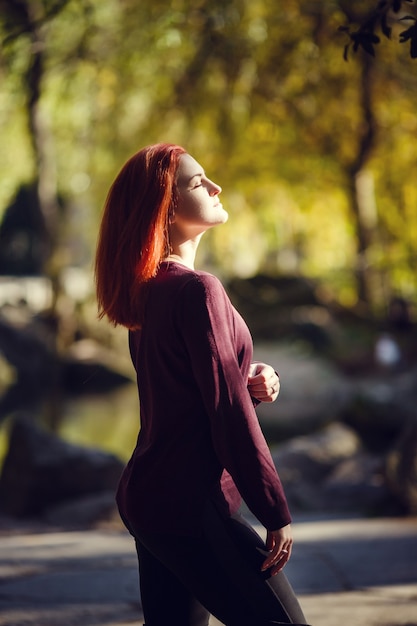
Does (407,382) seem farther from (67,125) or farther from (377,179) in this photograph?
(67,125)

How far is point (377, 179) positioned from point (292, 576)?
16.5m

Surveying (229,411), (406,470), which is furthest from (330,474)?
(229,411)

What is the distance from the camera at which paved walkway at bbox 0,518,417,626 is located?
3.91 metres

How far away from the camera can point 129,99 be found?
15258 millimetres

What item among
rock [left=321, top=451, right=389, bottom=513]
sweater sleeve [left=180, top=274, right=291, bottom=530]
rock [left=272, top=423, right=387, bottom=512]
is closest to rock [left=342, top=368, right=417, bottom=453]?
rock [left=272, top=423, right=387, bottom=512]

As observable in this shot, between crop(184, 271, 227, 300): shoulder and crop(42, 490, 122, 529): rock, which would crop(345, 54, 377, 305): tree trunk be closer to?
crop(42, 490, 122, 529): rock

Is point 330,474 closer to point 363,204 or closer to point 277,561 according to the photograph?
point 277,561

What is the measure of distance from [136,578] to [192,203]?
275 centimetres

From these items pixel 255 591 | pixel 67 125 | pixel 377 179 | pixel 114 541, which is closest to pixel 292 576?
pixel 114 541

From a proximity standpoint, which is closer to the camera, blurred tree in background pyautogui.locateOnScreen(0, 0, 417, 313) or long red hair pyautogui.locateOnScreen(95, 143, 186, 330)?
long red hair pyautogui.locateOnScreen(95, 143, 186, 330)

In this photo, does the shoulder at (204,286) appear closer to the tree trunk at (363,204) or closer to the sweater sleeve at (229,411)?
the sweater sleeve at (229,411)

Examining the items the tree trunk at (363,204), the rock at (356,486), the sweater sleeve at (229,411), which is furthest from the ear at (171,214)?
the tree trunk at (363,204)

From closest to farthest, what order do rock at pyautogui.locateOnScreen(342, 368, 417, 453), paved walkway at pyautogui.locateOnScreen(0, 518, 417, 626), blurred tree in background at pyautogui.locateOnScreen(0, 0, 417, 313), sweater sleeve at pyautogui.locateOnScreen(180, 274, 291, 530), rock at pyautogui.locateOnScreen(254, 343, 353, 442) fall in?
sweater sleeve at pyautogui.locateOnScreen(180, 274, 291, 530), paved walkway at pyautogui.locateOnScreen(0, 518, 417, 626), blurred tree in background at pyautogui.locateOnScreen(0, 0, 417, 313), rock at pyautogui.locateOnScreen(342, 368, 417, 453), rock at pyautogui.locateOnScreen(254, 343, 353, 442)

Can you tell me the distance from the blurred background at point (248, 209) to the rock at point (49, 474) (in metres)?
0.02
